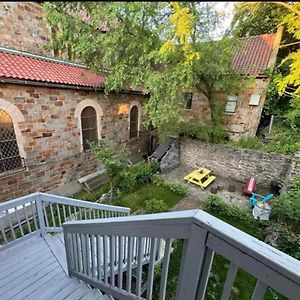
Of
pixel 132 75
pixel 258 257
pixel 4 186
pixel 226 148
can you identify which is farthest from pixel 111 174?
pixel 258 257

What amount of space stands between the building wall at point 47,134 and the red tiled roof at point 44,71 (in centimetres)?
34

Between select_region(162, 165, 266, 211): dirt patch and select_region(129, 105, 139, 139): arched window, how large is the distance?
297 cm

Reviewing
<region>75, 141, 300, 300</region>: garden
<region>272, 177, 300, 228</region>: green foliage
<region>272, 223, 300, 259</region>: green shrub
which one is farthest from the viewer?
<region>272, 177, 300, 228</region>: green foliage

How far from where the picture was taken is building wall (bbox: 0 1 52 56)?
21.6ft

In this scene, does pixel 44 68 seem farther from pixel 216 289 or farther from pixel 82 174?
pixel 216 289

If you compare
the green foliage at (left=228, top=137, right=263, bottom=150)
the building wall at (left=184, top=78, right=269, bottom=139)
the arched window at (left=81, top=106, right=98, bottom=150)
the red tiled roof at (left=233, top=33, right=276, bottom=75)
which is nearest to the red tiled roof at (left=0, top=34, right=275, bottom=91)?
the red tiled roof at (left=233, top=33, right=276, bottom=75)

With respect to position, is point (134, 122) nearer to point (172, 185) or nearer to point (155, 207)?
point (172, 185)

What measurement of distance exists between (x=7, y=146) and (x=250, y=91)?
35.7ft

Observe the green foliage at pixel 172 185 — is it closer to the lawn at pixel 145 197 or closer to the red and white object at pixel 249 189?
the lawn at pixel 145 197

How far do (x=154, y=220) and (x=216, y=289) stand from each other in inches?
141

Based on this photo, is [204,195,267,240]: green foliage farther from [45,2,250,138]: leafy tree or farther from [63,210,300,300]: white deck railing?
[63,210,300,300]: white deck railing

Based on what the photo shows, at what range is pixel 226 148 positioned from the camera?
348 inches

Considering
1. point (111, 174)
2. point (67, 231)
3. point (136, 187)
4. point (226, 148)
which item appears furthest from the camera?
point (226, 148)

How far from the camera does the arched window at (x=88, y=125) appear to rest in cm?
768
